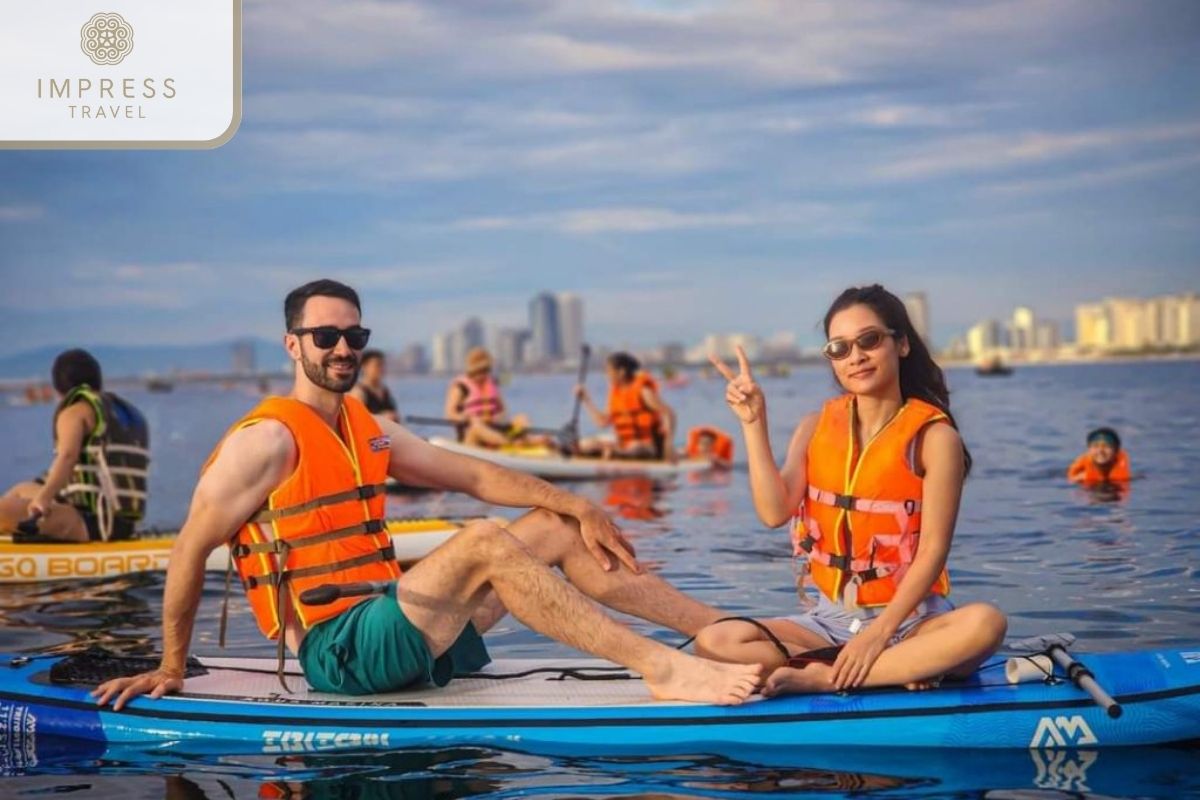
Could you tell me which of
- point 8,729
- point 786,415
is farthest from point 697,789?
point 786,415

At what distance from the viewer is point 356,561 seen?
527 cm

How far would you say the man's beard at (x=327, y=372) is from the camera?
5.24 meters

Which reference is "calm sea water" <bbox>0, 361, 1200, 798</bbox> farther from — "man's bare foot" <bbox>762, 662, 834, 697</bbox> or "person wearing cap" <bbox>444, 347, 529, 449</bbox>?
"person wearing cap" <bbox>444, 347, 529, 449</bbox>

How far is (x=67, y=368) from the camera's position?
973 cm

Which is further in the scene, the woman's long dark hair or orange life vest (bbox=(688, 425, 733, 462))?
orange life vest (bbox=(688, 425, 733, 462))

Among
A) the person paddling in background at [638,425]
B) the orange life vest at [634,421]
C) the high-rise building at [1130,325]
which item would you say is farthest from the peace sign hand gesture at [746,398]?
the high-rise building at [1130,325]

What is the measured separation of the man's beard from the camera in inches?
206

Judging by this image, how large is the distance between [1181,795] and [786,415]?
38471 mm

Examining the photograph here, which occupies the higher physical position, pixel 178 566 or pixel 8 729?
pixel 178 566

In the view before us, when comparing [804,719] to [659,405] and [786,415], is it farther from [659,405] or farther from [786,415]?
[786,415]

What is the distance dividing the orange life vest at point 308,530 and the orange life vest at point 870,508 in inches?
65.2

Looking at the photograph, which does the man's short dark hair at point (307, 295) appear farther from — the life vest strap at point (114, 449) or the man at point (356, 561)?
the life vest strap at point (114, 449)

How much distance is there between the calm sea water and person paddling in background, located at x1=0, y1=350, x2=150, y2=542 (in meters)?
0.53

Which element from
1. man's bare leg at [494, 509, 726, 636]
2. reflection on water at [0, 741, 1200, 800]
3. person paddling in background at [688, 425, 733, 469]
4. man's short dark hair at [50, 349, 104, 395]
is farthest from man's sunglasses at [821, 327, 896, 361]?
person paddling in background at [688, 425, 733, 469]
